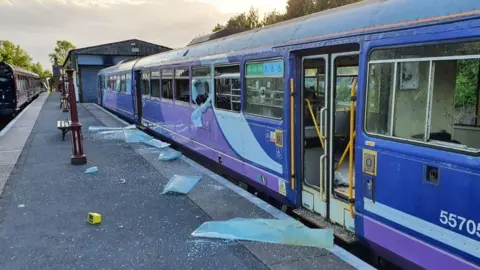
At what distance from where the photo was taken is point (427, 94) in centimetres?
338

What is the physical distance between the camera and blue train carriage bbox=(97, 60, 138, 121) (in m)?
16.2

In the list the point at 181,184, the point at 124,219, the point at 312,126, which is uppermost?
the point at 312,126

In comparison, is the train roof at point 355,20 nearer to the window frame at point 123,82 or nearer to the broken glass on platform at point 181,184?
the broken glass on platform at point 181,184

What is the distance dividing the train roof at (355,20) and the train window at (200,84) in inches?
36.2

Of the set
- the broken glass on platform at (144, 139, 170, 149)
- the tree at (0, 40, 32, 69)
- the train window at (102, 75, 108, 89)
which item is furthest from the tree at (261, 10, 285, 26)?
the tree at (0, 40, 32, 69)

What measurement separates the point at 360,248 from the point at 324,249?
2.42 feet

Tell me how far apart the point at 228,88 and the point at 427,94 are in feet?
13.4

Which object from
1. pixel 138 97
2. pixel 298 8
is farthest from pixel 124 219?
pixel 298 8

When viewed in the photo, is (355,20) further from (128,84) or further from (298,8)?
(298,8)

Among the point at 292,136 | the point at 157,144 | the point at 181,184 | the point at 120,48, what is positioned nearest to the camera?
the point at 292,136

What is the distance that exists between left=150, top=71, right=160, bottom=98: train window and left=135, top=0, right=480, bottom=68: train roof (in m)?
4.97

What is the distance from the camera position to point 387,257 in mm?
3812

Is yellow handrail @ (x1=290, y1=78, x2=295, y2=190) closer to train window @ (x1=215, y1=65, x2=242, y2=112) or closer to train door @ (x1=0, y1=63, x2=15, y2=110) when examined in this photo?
train window @ (x1=215, y1=65, x2=242, y2=112)

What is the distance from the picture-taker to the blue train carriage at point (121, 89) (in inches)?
637
